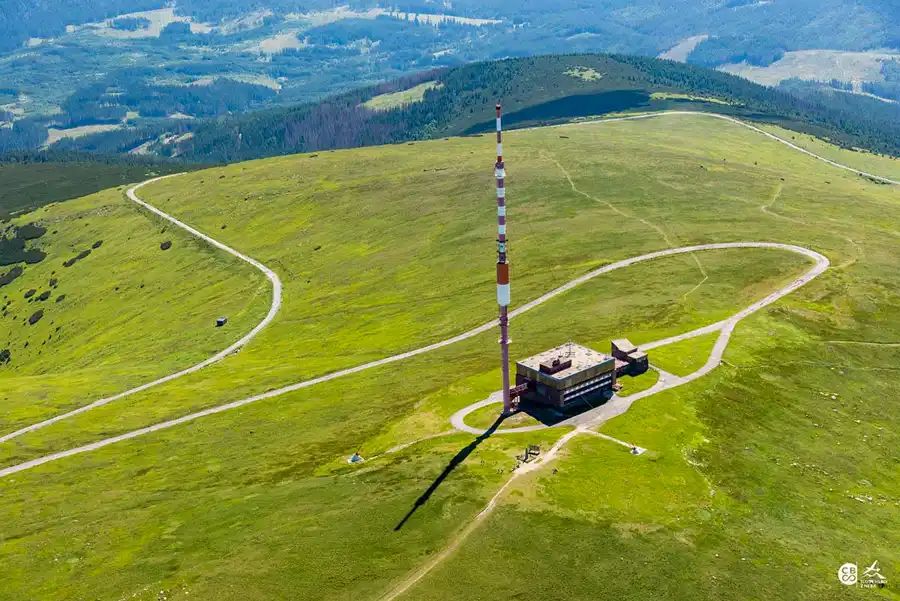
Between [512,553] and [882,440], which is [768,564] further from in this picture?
[882,440]

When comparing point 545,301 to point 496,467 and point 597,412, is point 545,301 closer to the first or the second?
point 597,412

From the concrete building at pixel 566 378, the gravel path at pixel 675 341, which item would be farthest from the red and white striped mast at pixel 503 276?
the gravel path at pixel 675 341

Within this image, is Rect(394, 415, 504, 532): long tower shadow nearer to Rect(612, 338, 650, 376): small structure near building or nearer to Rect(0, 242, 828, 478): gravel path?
Rect(0, 242, 828, 478): gravel path

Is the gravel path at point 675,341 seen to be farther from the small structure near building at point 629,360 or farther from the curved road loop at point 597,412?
the small structure near building at point 629,360

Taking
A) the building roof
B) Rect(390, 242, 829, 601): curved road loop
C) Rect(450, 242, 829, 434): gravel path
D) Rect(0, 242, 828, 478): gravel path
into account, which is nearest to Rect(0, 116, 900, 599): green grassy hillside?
Rect(390, 242, 829, 601): curved road loop

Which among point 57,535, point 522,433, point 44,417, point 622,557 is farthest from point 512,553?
point 44,417

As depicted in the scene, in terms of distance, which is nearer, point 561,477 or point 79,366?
point 561,477
